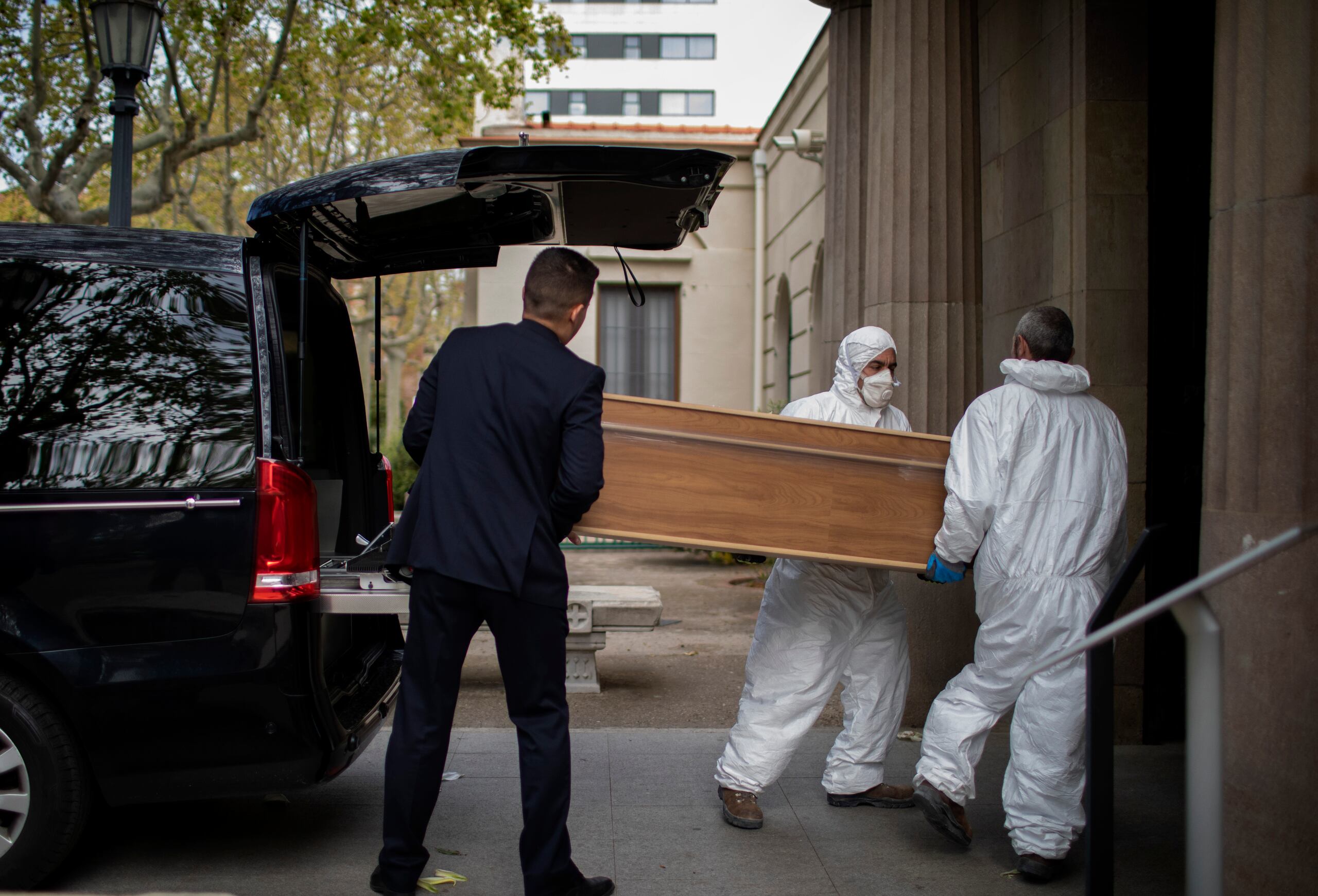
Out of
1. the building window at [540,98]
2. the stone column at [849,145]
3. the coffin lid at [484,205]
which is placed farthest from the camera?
the building window at [540,98]

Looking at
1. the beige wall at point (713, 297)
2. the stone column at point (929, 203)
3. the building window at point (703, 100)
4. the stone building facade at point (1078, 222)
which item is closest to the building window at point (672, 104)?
the building window at point (703, 100)

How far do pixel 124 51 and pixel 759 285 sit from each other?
12.4 meters

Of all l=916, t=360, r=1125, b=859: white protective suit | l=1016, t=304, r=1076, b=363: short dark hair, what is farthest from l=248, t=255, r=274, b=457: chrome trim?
l=1016, t=304, r=1076, b=363: short dark hair

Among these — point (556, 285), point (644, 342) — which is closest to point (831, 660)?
point (556, 285)

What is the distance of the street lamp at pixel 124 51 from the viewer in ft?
22.1

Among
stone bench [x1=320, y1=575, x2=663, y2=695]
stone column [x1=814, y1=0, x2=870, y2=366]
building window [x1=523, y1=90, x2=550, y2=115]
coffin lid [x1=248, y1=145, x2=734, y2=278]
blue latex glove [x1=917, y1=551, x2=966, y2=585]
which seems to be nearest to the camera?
coffin lid [x1=248, y1=145, x2=734, y2=278]

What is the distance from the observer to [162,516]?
343 cm

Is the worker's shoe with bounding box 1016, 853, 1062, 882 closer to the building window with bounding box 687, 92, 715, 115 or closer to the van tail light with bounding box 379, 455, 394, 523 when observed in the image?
the van tail light with bounding box 379, 455, 394, 523

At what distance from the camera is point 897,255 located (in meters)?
6.20

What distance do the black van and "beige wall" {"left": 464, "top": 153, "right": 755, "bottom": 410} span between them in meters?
14.4

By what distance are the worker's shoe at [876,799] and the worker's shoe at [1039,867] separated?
736 mm

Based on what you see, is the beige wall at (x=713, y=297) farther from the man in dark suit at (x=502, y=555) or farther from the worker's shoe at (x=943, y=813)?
the man in dark suit at (x=502, y=555)

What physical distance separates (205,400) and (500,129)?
16070 mm

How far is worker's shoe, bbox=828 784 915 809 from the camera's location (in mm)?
4672
